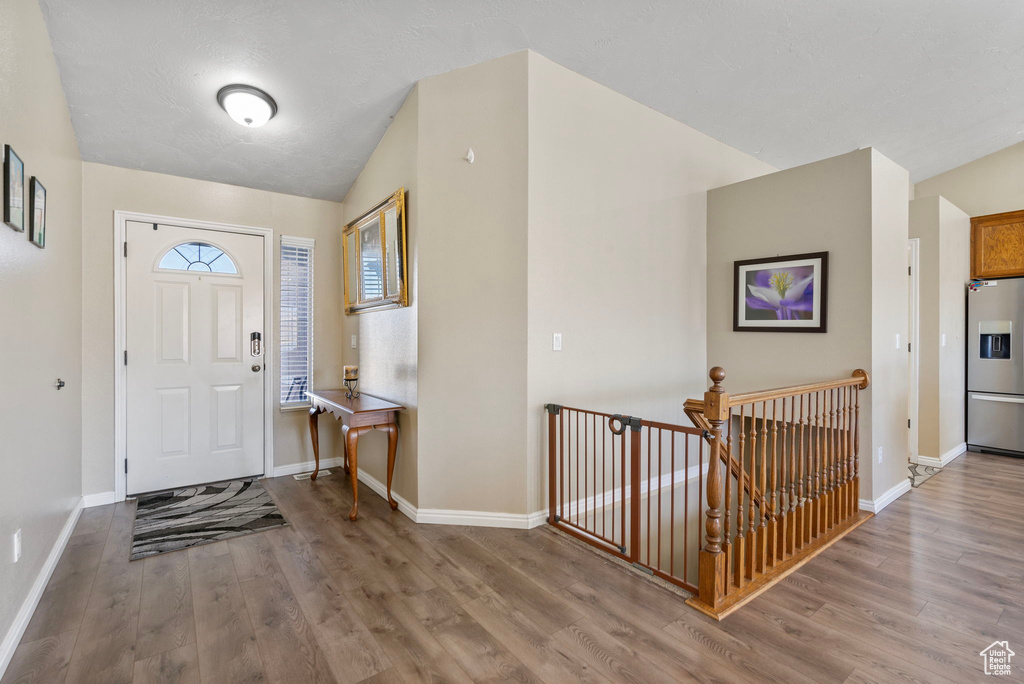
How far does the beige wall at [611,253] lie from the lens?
9.81 feet

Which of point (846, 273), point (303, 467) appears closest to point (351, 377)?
point (303, 467)

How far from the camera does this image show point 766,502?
2.72 m

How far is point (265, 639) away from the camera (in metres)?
1.91

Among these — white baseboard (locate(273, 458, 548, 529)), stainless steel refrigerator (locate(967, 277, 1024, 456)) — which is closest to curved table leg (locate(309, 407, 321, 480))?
white baseboard (locate(273, 458, 548, 529))

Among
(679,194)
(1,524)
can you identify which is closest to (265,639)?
(1,524)

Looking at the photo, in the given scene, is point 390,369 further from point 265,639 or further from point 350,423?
point 265,639

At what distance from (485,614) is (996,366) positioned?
18.6 ft

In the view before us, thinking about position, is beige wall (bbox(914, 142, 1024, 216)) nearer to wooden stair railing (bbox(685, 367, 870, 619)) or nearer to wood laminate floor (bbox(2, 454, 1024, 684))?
wooden stair railing (bbox(685, 367, 870, 619))

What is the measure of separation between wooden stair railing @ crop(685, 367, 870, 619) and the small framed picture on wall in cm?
316

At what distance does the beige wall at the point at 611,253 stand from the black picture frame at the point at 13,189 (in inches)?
92.0

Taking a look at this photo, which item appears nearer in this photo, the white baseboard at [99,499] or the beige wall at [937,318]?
the white baseboard at [99,499]

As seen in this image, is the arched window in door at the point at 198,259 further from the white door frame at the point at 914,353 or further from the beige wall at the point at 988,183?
the beige wall at the point at 988,183

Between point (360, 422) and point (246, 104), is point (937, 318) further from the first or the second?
point (246, 104)

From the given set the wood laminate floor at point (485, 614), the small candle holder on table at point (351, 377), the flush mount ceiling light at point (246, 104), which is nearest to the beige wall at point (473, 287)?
the wood laminate floor at point (485, 614)
